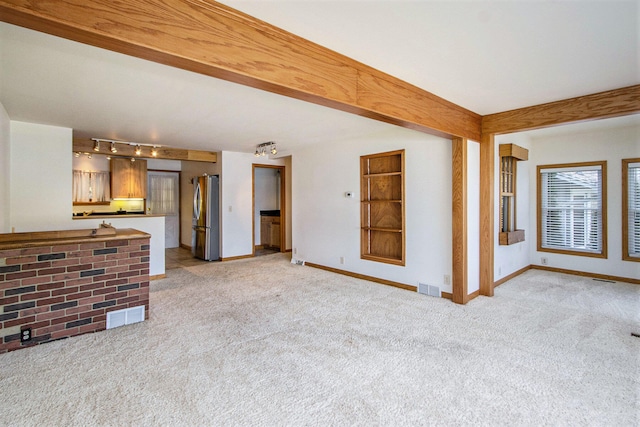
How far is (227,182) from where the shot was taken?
654 cm

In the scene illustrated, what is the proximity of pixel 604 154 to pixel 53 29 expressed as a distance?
22.1 ft

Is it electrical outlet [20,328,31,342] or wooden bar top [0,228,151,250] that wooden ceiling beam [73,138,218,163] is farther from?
electrical outlet [20,328,31,342]

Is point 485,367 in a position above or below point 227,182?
below

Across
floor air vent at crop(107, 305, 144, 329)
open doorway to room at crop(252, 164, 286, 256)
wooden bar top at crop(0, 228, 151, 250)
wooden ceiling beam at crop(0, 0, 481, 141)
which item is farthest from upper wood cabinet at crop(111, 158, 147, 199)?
wooden ceiling beam at crop(0, 0, 481, 141)

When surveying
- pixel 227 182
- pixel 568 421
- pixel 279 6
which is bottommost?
pixel 568 421

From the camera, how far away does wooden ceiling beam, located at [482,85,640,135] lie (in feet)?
9.86

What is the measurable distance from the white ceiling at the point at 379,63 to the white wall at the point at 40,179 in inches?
9.5

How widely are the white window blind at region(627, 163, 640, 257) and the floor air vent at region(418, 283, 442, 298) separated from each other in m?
Result: 3.30

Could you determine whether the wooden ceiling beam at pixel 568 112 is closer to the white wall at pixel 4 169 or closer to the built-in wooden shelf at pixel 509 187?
the built-in wooden shelf at pixel 509 187

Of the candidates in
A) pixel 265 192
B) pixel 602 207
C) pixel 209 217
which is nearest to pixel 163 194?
pixel 209 217

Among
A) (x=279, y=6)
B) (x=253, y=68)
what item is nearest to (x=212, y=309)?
(x=253, y=68)

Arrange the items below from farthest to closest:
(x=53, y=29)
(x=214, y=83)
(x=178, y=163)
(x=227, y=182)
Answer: (x=178, y=163) < (x=227, y=182) < (x=214, y=83) < (x=53, y=29)

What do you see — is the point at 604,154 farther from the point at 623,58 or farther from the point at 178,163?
the point at 178,163

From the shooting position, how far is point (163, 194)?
8156mm
